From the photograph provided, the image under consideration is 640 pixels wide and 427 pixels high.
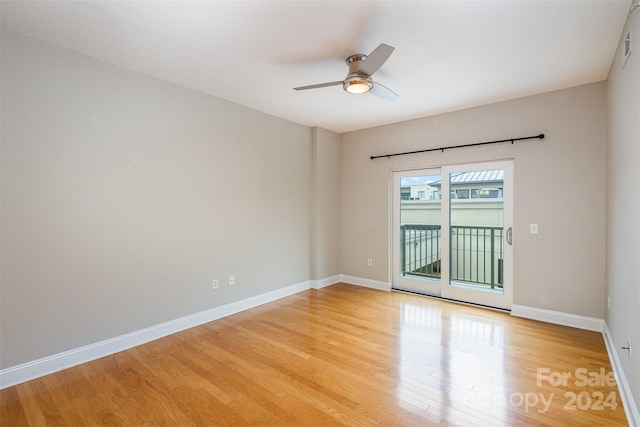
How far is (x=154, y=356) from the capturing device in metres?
2.76

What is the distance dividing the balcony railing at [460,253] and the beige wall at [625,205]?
118 centimetres

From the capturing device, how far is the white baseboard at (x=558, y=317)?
324 centimetres

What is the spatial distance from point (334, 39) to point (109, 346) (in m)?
3.36

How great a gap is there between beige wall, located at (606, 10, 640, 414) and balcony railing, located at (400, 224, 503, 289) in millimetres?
1183

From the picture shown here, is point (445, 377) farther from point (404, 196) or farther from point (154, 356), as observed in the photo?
point (404, 196)

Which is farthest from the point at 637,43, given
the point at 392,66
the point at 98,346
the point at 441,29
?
the point at 98,346

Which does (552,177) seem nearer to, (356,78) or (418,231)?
(418,231)

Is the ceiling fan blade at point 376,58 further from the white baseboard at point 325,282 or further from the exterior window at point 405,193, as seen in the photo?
A: the white baseboard at point 325,282

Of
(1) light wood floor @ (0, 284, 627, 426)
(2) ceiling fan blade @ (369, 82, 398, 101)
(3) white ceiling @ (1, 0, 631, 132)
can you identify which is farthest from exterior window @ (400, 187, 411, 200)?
(2) ceiling fan blade @ (369, 82, 398, 101)

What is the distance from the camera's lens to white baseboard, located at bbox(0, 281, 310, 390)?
7.64 feet

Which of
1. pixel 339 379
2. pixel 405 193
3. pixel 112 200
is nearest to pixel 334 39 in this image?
pixel 112 200

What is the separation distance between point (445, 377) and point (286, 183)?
3214mm

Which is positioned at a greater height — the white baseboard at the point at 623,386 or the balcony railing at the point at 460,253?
the balcony railing at the point at 460,253

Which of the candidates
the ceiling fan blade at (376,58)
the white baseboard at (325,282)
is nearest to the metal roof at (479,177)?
the ceiling fan blade at (376,58)
